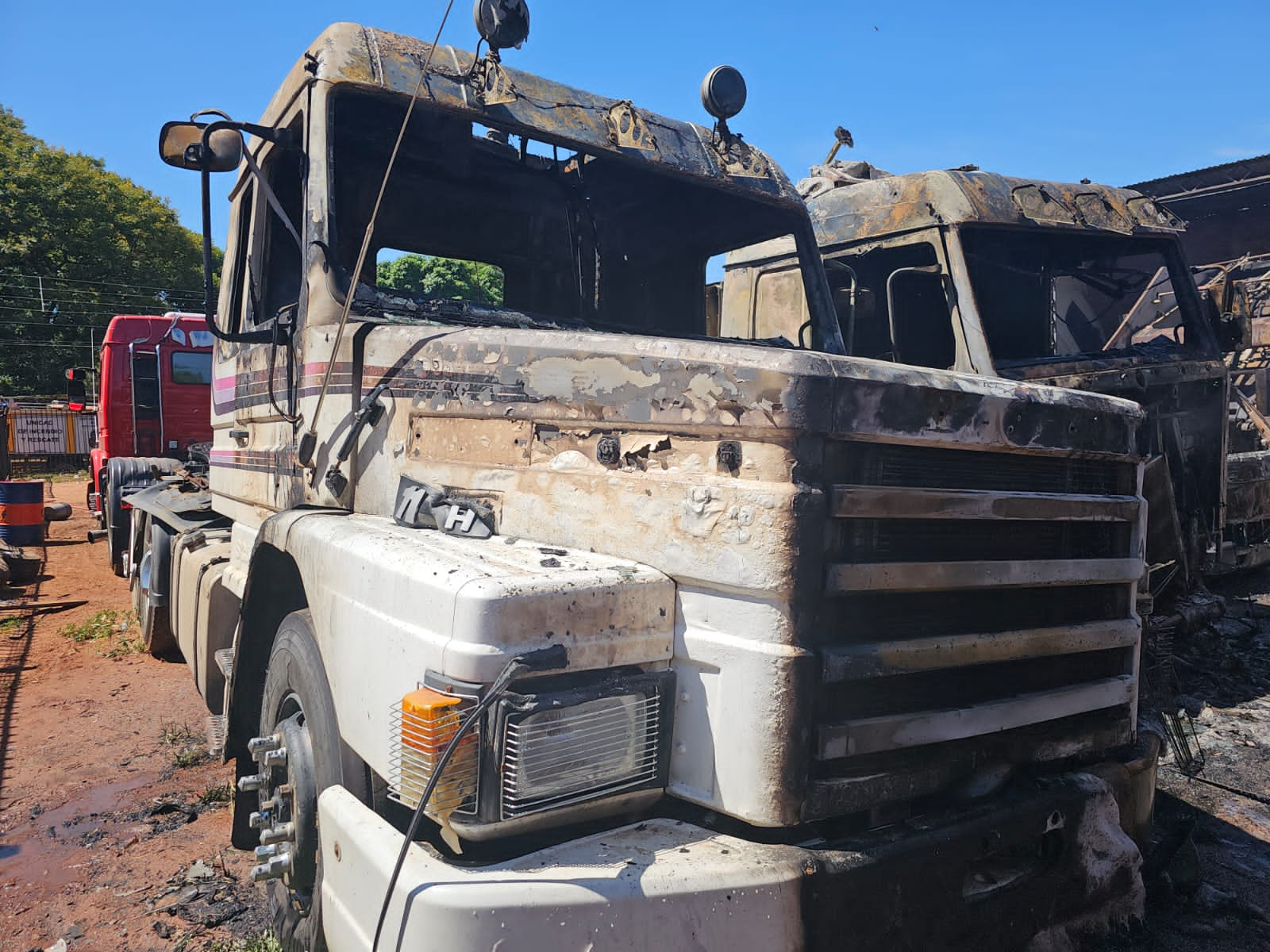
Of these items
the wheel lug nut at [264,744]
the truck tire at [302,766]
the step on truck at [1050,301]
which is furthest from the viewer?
the step on truck at [1050,301]

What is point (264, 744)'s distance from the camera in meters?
2.76

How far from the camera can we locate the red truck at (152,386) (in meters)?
11.5

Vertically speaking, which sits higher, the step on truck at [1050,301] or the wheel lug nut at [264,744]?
the step on truck at [1050,301]

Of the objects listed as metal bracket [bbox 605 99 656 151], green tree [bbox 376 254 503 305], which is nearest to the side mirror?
green tree [bbox 376 254 503 305]

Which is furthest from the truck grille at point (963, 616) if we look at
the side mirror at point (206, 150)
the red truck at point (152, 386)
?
the red truck at point (152, 386)

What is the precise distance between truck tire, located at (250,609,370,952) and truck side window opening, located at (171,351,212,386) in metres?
9.98

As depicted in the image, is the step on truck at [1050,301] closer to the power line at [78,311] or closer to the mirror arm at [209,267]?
the mirror arm at [209,267]

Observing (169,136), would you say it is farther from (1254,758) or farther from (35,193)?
(35,193)

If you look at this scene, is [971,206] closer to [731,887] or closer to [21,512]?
[731,887]

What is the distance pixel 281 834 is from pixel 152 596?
451 centimetres

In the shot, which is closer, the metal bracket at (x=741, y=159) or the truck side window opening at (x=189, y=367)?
the metal bracket at (x=741, y=159)

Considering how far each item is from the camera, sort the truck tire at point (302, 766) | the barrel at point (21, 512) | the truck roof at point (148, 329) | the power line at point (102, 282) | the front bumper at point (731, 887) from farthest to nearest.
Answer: the power line at point (102, 282) → the truck roof at point (148, 329) → the barrel at point (21, 512) → the truck tire at point (302, 766) → the front bumper at point (731, 887)

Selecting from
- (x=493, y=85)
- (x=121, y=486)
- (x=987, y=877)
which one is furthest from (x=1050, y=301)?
(x=121, y=486)

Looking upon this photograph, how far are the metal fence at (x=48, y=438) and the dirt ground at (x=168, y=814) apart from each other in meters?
21.1
